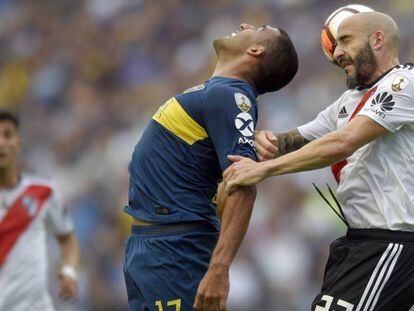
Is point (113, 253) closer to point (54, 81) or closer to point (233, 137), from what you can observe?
point (54, 81)

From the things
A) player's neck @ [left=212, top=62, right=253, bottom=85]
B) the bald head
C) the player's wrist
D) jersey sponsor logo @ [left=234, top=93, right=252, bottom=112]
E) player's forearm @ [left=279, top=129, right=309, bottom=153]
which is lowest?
the player's wrist

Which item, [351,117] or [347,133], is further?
[351,117]

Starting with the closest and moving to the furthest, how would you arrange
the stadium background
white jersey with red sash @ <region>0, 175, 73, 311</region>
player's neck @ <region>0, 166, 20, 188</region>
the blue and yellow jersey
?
the blue and yellow jersey
white jersey with red sash @ <region>0, 175, 73, 311</region>
player's neck @ <region>0, 166, 20, 188</region>
the stadium background

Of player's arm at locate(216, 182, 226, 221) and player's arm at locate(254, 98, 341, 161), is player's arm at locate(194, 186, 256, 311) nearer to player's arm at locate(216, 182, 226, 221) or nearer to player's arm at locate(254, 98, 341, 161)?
player's arm at locate(216, 182, 226, 221)

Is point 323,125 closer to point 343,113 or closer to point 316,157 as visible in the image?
point 343,113

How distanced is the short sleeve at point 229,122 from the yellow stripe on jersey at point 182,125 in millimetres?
109

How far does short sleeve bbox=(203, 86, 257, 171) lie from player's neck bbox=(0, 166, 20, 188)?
3.47 m

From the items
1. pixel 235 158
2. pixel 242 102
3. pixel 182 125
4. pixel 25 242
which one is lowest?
pixel 25 242

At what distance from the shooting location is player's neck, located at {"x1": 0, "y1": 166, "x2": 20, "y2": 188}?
28.5ft

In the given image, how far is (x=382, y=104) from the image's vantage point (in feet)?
18.4

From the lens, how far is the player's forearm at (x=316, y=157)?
5570 millimetres

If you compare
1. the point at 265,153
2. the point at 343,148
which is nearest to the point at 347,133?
the point at 343,148

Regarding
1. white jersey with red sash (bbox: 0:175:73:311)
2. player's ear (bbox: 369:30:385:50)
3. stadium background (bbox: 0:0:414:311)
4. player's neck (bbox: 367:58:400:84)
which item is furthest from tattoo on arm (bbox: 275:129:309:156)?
stadium background (bbox: 0:0:414:311)

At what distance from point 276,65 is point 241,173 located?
0.85m
